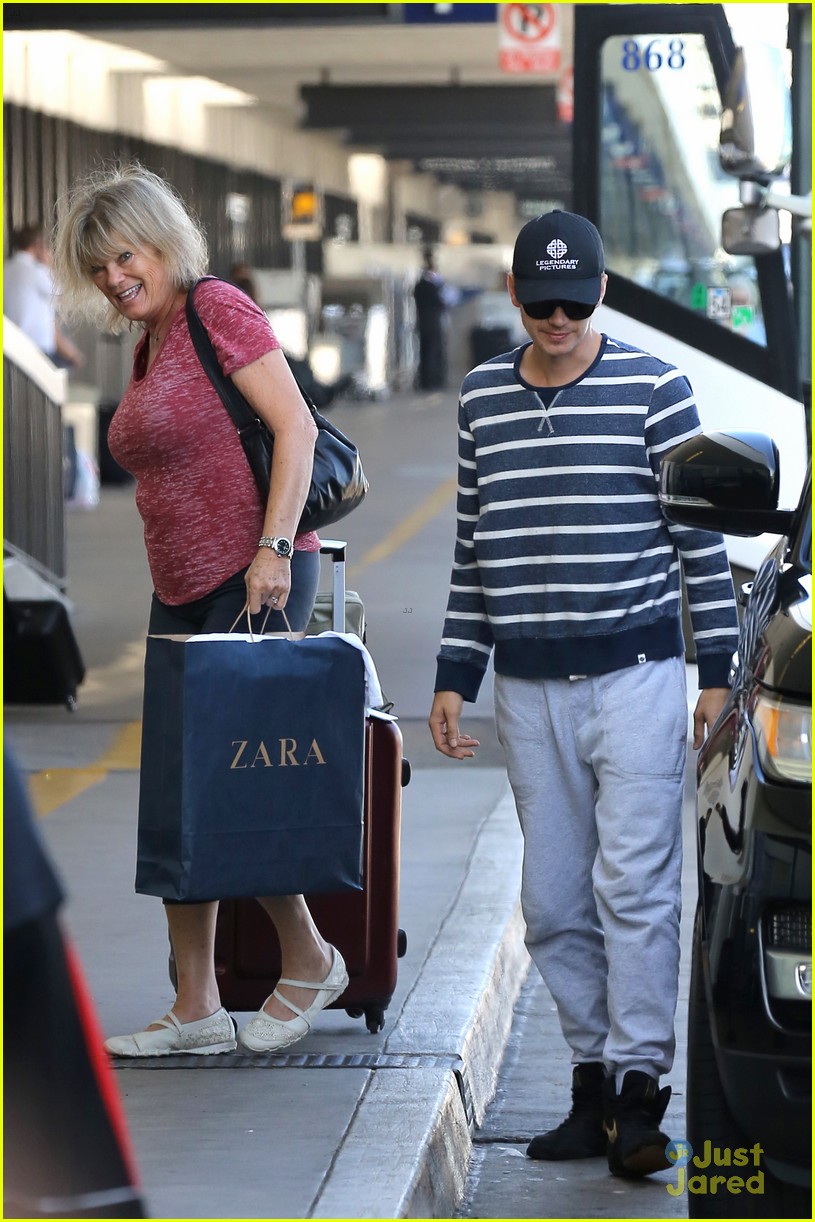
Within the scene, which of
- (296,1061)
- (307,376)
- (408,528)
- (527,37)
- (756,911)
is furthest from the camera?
(527,37)

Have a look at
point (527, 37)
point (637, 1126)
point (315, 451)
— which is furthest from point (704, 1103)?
point (527, 37)

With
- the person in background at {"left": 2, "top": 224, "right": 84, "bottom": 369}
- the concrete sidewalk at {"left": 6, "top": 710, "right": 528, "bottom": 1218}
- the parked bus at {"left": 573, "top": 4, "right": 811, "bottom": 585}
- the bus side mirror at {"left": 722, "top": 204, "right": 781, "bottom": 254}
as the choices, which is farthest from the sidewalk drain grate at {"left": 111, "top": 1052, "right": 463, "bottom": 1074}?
the person in background at {"left": 2, "top": 224, "right": 84, "bottom": 369}

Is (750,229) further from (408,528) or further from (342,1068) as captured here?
(408,528)

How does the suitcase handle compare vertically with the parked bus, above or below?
below

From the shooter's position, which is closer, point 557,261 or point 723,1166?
point 723,1166

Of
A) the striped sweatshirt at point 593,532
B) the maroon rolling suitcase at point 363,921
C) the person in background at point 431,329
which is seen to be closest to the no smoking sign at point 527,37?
the person in background at point 431,329

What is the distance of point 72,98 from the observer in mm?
27562

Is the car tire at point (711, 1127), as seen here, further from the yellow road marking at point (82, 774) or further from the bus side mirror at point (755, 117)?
the bus side mirror at point (755, 117)

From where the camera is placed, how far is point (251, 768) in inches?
156

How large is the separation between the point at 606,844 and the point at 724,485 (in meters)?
0.79

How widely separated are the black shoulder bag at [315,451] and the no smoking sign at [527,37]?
17327mm

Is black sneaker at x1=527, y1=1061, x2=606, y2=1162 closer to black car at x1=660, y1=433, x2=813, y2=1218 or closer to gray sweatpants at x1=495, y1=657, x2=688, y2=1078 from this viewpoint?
gray sweatpants at x1=495, y1=657, x2=688, y2=1078

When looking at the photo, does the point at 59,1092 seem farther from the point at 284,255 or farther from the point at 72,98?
the point at 284,255

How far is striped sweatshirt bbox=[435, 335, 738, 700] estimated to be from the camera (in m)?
3.90
